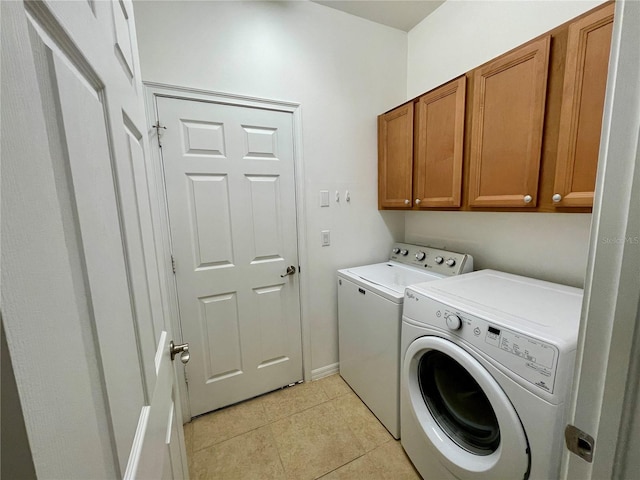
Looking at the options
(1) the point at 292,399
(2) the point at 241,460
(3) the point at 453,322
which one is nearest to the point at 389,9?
(3) the point at 453,322

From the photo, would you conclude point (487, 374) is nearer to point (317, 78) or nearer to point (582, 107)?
point (582, 107)

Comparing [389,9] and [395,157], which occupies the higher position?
[389,9]

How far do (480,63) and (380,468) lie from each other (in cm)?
244

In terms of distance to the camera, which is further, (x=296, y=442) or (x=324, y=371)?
(x=324, y=371)

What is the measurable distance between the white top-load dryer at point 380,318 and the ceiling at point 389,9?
1.69 metres

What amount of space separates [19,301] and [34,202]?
0.09m

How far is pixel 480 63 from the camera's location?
165 cm

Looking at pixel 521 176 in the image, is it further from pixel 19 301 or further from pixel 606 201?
pixel 19 301

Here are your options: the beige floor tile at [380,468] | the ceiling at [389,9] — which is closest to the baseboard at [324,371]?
the beige floor tile at [380,468]

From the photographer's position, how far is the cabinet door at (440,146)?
1460 millimetres

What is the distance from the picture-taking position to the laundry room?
872 millimetres

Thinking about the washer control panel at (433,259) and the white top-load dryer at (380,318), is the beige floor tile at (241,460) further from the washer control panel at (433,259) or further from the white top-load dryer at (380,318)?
the washer control panel at (433,259)

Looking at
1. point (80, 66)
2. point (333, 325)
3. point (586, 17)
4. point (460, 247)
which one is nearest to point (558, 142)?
point (586, 17)

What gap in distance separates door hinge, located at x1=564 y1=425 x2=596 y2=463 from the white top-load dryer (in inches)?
36.0
